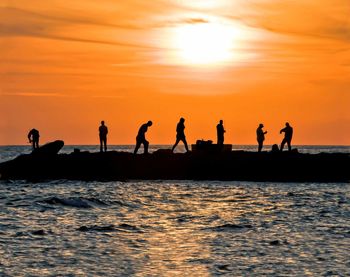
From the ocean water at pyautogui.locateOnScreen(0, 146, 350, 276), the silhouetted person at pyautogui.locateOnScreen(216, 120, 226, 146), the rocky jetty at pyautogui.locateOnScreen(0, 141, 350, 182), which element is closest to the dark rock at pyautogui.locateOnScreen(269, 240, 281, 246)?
the ocean water at pyautogui.locateOnScreen(0, 146, 350, 276)

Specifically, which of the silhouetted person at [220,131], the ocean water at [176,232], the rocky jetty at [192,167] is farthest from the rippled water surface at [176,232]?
the silhouetted person at [220,131]

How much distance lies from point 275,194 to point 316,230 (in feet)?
40.7

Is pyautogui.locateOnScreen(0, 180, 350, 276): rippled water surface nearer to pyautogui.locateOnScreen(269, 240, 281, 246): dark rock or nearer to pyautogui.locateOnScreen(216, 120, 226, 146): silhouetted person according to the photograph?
pyautogui.locateOnScreen(269, 240, 281, 246): dark rock

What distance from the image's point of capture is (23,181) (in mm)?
45156

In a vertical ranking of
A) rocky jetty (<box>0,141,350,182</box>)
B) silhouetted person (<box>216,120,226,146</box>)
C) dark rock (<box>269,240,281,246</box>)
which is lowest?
dark rock (<box>269,240,281,246</box>)

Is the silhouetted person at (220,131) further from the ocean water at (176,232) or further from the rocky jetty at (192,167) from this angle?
the ocean water at (176,232)

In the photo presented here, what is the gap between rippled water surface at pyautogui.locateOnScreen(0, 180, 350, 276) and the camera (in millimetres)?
16391

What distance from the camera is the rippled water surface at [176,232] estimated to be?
16.4m

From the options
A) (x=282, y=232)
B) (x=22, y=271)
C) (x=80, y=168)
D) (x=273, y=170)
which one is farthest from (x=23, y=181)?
(x=22, y=271)

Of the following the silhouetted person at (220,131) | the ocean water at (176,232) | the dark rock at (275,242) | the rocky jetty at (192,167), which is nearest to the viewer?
the ocean water at (176,232)

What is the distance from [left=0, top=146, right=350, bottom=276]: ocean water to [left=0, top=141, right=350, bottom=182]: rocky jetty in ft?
18.6

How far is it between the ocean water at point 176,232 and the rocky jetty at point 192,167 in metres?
5.67

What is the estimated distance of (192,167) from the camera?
141 ft

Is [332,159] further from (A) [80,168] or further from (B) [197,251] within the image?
(B) [197,251]
